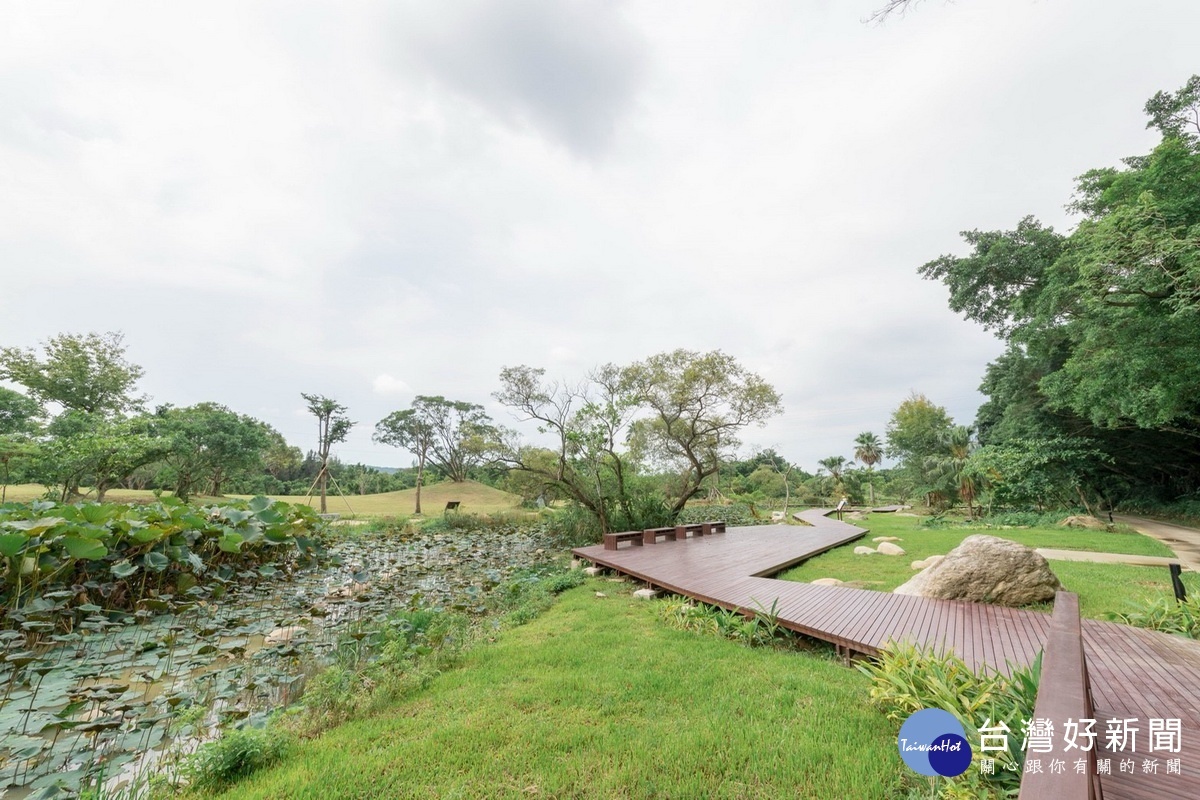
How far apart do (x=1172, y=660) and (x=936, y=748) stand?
165 inches

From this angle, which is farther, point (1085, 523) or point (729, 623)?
point (1085, 523)

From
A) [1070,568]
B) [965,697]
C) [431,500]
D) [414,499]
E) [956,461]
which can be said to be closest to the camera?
[965,697]

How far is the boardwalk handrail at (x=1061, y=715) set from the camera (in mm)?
980

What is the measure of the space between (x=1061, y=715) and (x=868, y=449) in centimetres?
3702

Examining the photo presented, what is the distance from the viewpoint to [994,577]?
4.95m

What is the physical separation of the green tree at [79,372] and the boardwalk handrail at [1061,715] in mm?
28768

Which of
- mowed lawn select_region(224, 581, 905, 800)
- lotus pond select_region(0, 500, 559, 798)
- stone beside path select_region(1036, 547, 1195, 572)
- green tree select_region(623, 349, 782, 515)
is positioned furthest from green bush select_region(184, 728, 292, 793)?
green tree select_region(623, 349, 782, 515)

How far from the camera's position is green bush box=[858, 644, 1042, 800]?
6.51 ft

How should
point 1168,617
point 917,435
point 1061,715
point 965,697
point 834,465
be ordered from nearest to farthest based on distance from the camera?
1. point 1061,715
2. point 965,697
3. point 1168,617
4. point 917,435
5. point 834,465

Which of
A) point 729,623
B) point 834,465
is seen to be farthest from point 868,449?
point 729,623

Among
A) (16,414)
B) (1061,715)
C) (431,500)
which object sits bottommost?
(431,500)

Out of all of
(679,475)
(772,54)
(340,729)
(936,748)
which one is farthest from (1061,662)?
(679,475)

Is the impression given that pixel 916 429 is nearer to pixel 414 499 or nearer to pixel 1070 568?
pixel 1070 568

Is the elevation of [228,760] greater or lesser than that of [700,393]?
lesser
